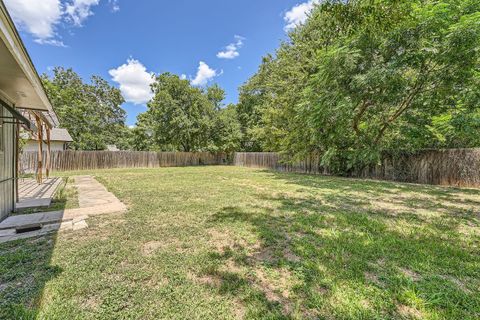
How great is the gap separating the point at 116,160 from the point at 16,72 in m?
15.9

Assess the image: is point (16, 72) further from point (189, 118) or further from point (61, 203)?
point (189, 118)

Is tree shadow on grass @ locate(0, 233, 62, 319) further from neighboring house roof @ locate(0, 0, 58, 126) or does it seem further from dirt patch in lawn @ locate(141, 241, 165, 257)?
neighboring house roof @ locate(0, 0, 58, 126)

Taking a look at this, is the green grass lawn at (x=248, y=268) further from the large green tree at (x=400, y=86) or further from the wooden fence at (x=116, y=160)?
the wooden fence at (x=116, y=160)

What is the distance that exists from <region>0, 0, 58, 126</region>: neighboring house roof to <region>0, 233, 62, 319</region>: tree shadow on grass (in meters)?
2.09

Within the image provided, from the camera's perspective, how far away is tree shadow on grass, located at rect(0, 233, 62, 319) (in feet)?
5.28

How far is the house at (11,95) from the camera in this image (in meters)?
2.08

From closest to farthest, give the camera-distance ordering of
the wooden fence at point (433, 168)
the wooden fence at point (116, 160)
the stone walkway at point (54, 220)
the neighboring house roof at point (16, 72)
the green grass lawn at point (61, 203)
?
1. the neighboring house roof at point (16, 72)
2. the stone walkway at point (54, 220)
3. the green grass lawn at point (61, 203)
4. the wooden fence at point (433, 168)
5. the wooden fence at point (116, 160)

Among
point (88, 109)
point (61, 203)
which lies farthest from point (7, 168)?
point (88, 109)

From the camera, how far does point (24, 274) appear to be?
81.9 inches

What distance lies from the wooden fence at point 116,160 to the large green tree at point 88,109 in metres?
7.28

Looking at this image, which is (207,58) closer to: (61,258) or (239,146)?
(239,146)

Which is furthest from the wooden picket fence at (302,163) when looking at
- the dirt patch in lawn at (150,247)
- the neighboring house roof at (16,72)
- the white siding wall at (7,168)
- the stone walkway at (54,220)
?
the neighboring house roof at (16,72)

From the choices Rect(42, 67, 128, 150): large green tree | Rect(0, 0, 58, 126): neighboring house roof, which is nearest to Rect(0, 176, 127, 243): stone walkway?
Rect(0, 0, 58, 126): neighboring house roof

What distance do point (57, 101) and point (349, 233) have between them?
25.6m
